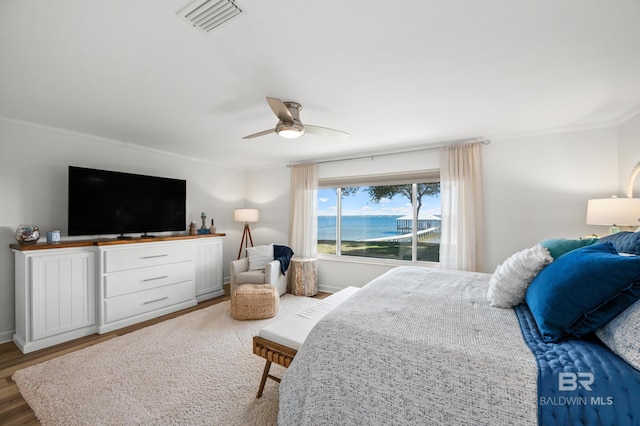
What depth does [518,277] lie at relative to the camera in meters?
1.69

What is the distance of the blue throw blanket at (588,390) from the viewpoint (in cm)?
93

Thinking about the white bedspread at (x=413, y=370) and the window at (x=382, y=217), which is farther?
the window at (x=382, y=217)

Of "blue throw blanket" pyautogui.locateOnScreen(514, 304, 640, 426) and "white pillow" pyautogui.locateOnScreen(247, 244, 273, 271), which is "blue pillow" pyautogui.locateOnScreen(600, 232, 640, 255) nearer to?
"blue throw blanket" pyautogui.locateOnScreen(514, 304, 640, 426)

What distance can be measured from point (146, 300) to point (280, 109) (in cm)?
317

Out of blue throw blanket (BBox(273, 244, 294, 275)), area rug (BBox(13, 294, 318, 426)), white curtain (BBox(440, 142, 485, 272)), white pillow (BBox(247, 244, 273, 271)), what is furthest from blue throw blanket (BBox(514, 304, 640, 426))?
white pillow (BBox(247, 244, 273, 271))

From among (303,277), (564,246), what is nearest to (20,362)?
(303,277)

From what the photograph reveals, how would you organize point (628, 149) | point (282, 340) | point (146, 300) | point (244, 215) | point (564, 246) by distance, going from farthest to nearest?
point (244, 215) < point (146, 300) < point (628, 149) < point (564, 246) < point (282, 340)

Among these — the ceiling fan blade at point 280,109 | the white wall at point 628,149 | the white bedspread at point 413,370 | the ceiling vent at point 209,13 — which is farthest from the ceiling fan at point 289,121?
the white wall at point 628,149

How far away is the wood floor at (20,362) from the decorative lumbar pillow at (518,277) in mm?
2437

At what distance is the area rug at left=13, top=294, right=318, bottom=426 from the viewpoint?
6.18ft

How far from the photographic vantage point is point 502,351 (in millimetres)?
1157

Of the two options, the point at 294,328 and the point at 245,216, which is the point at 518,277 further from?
the point at 245,216

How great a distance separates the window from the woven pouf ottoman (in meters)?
1.83

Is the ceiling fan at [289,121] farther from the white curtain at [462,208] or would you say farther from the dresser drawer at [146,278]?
the dresser drawer at [146,278]
